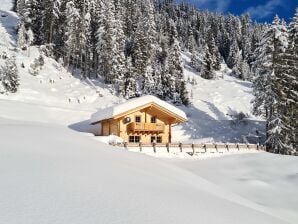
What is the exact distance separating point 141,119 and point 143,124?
1.59m

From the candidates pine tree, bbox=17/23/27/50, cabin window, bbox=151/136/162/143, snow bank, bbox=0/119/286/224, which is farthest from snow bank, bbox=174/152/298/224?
pine tree, bbox=17/23/27/50

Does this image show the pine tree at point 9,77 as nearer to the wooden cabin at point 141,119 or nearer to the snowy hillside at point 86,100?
the snowy hillside at point 86,100

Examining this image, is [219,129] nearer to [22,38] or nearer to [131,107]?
[131,107]

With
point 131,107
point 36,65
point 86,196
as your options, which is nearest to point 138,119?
point 131,107

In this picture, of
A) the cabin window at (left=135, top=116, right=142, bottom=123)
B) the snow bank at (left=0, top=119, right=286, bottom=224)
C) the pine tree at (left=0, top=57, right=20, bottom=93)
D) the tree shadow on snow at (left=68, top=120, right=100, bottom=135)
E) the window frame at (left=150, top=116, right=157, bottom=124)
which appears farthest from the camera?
the pine tree at (left=0, top=57, right=20, bottom=93)

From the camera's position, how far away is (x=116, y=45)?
66562mm

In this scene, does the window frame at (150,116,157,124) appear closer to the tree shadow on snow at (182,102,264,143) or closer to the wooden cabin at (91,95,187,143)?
the wooden cabin at (91,95,187,143)

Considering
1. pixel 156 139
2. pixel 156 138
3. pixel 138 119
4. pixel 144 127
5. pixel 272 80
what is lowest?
pixel 156 139

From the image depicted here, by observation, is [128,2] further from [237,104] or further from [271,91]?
[271,91]

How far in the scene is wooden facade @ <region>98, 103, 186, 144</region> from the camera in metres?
38.4

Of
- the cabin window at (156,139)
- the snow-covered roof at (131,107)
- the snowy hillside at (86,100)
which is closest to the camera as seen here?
the snow-covered roof at (131,107)

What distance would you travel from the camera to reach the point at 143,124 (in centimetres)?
3834

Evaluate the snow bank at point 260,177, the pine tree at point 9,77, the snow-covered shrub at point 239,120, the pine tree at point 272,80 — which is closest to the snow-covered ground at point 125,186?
the snow bank at point 260,177

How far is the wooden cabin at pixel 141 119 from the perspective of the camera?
1483 inches
